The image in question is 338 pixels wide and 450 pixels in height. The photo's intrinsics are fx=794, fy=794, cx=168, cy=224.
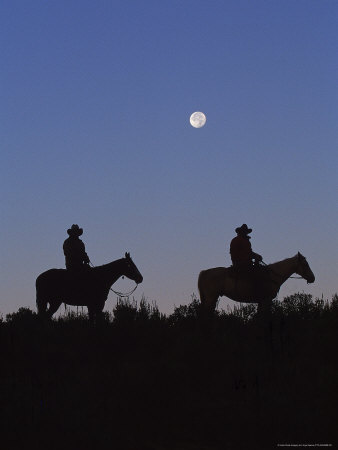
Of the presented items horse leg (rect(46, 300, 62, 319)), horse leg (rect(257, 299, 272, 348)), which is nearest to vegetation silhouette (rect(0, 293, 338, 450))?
horse leg (rect(257, 299, 272, 348))

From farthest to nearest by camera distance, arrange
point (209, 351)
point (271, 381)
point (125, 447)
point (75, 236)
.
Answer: point (75, 236) → point (209, 351) → point (271, 381) → point (125, 447)

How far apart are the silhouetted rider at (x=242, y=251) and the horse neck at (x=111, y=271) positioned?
2.92 meters

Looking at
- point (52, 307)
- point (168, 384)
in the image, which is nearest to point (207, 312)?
point (52, 307)

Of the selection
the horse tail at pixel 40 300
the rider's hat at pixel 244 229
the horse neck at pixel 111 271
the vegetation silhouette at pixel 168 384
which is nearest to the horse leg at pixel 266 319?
the vegetation silhouette at pixel 168 384

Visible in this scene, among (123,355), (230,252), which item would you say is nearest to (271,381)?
(123,355)

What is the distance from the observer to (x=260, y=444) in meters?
9.33

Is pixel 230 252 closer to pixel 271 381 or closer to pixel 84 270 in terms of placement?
pixel 84 270

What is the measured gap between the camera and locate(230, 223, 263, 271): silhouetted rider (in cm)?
1980

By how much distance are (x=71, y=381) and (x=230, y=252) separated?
8860mm

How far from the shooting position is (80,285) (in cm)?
2011

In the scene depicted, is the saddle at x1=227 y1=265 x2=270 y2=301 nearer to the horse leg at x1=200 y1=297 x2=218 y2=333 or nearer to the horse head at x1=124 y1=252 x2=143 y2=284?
the horse leg at x1=200 y1=297 x2=218 y2=333

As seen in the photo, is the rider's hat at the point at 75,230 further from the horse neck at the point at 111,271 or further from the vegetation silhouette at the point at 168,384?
the vegetation silhouette at the point at 168,384

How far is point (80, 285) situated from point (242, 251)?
4.18 m

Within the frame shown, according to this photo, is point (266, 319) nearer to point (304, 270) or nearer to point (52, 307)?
point (304, 270)
